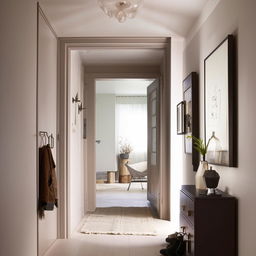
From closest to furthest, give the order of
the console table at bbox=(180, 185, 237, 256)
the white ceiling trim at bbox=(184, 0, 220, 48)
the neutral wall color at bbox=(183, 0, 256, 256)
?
the neutral wall color at bbox=(183, 0, 256, 256)
the console table at bbox=(180, 185, 237, 256)
the white ceiling trim at bbox=(184, 0, 220, 48)

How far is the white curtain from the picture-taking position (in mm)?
11719

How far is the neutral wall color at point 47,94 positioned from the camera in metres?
3.89

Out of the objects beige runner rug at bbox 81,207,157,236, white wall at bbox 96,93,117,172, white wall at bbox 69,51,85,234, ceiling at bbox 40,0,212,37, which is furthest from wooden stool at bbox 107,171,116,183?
ceiling at bbox 40,0,212,37

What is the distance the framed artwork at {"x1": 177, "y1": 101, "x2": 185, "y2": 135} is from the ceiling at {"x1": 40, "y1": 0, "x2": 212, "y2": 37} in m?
0.83

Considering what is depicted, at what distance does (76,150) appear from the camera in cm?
570

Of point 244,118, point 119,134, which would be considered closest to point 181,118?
point 244,118

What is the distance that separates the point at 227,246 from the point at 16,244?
1466mm

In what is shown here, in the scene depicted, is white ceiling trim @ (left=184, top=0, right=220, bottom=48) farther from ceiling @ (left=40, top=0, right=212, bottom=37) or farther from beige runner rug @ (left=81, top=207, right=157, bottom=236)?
beige runner rug @ (left=81, top=207, right=157, bottom=236)

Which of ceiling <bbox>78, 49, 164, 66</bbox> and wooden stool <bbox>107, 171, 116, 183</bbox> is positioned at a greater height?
ceiling <bbox>78, 49, 164, 66</bbox>

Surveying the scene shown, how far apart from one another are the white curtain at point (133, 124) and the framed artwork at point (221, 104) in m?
7.98

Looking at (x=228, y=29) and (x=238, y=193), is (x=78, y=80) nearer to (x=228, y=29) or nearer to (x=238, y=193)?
(x=228, y=29)

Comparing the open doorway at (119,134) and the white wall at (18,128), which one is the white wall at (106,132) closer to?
the open doorway at (119,134)

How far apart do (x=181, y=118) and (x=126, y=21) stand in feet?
4.07

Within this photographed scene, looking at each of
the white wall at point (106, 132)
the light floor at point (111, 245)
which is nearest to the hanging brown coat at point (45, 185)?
the light floor at point (111, 245)
